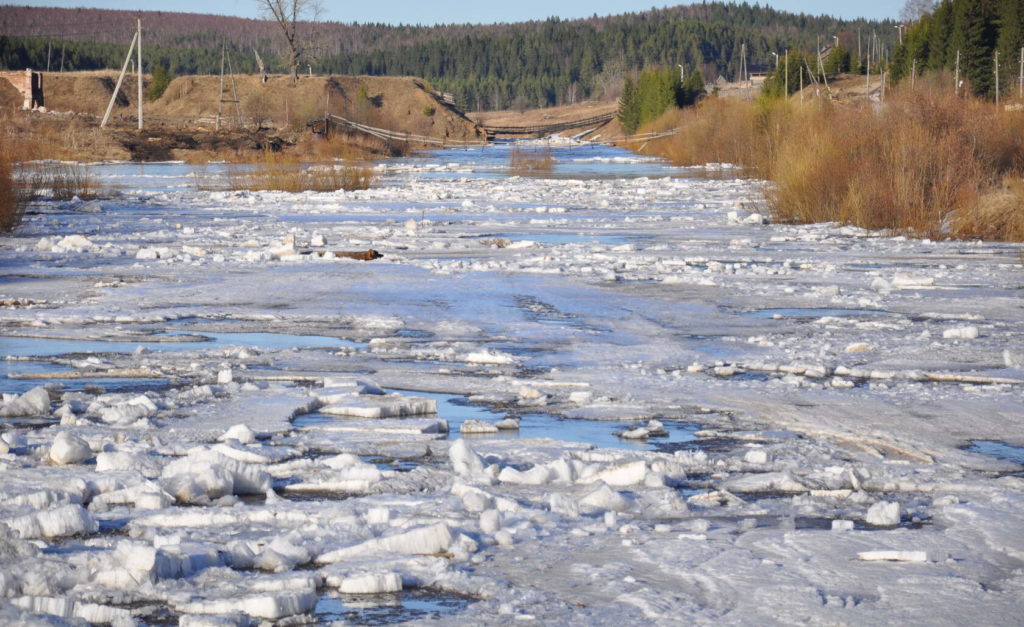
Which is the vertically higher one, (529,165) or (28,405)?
(529,165)

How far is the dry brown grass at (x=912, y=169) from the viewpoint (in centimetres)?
2105

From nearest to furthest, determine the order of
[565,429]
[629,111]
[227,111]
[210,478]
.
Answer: [210,478], [565,429], [227,111], [629,111]

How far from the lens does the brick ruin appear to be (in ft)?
291

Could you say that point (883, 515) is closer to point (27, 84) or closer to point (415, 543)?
point (415, 543)

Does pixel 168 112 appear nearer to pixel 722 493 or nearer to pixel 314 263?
pixel 314 263

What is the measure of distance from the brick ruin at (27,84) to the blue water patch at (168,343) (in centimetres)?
8408

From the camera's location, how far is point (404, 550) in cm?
503

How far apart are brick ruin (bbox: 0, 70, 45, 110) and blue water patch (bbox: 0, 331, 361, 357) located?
84077mm

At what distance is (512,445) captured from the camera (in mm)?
6816

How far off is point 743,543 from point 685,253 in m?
13.2

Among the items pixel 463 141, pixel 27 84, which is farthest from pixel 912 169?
pixel 463 141

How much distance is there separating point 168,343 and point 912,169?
15330 millimetres

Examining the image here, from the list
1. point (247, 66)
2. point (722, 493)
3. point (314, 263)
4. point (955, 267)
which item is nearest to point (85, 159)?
point (314, 263)

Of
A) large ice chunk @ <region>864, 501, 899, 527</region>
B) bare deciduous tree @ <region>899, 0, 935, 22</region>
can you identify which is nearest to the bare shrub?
large ice chunk @ <region>864, 501, 899, 527</region>
